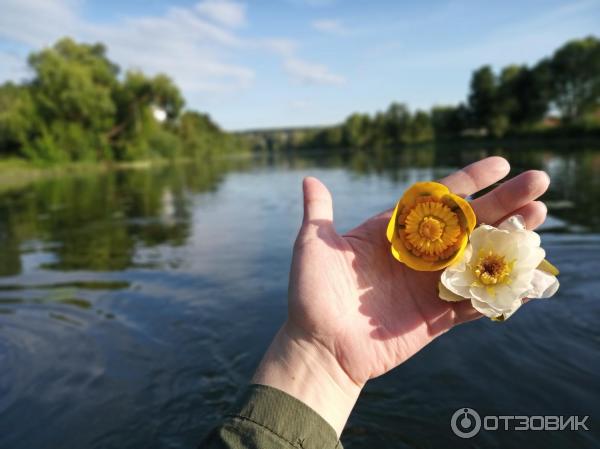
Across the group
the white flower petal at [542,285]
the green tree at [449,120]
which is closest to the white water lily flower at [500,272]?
the white flower petal at [542,285]

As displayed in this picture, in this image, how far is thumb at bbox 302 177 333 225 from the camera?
2.19 meters

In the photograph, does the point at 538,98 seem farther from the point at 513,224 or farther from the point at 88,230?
the point at 513,224

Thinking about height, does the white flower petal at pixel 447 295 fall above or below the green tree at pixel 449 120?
below

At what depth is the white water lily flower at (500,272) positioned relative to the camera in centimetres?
180

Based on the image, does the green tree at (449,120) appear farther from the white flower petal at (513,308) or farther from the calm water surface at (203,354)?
the white flower petal at (513,308)

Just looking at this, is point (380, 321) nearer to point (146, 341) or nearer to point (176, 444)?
point (176, 444)

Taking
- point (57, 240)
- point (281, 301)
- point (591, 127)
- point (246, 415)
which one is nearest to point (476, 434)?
point (246, 415)

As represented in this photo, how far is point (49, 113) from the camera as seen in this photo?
1986 inches

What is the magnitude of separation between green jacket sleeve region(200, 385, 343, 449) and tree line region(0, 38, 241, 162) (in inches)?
2177

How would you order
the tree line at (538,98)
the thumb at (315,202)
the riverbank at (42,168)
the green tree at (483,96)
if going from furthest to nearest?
1. the green tree at (483,96)
2. the tree line at (538,98)
3. the riverbank at (42,168)
4. the thumb at (315,202)

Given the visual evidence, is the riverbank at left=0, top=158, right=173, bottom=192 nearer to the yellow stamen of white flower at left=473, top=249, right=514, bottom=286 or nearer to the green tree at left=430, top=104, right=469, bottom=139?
the yellow stamen of white flower at left=473, top=249, right=514, bottom=286

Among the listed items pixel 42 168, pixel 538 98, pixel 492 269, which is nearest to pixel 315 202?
pixel 492 269

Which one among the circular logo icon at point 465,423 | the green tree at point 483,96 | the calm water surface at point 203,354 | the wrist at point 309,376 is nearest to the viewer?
the wrist at point 309,376

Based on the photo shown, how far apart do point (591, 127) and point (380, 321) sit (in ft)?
223
